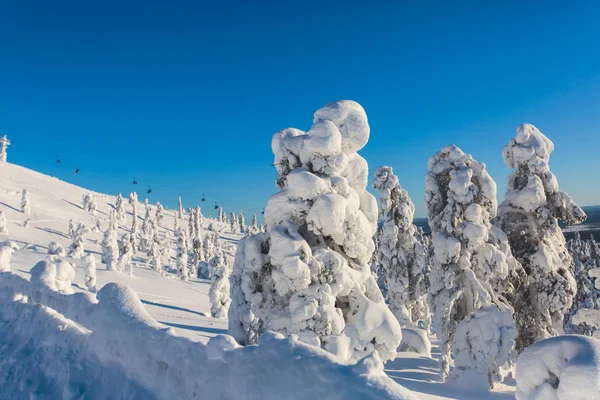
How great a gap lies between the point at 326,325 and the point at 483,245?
919 cm

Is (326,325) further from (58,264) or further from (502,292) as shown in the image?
(502,292)

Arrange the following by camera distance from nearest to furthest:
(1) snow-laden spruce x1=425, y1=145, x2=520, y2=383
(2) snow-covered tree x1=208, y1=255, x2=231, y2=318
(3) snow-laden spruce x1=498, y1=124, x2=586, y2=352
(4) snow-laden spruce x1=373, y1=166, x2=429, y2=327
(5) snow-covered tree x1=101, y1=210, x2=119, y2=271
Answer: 1. (1) snow-laden spruce x1=425, y1=145, x2=520, y2=383
2. (3) snow-laden spruce x1=498, y1=124, x2=586, y2=352
3. (4) snow-laden spruce x1=373, y1=166, x2=429, y2=327
4. (2) snow-covered tree x1=208, y1=255, x2=231, y2=318
5. (5) snow-covered tree x1=101, y1=210, x2=119, y2=271

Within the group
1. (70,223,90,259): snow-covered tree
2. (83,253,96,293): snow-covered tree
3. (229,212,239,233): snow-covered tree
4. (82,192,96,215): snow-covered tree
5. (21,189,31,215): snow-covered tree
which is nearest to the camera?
(83,253,96,293): snow-covered tree

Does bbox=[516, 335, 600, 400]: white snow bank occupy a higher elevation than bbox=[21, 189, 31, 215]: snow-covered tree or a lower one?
lower

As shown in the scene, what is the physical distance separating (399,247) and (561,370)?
23970 millimetres

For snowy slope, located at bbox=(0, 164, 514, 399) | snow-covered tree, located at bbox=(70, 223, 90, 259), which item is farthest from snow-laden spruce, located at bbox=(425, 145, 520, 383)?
snow-covered tree, located at bbox=(70, 223, 90, 259)

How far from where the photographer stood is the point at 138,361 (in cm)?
518

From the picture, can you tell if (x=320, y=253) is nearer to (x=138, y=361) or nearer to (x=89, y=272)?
(x=138, y=361)

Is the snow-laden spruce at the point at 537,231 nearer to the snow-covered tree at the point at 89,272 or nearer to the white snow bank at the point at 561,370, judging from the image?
the white snow bank at the point at 561,370

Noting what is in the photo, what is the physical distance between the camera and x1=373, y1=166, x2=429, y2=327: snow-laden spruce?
26344 mm

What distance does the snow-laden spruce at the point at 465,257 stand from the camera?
15.9 m

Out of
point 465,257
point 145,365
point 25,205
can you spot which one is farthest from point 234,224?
point 145,365

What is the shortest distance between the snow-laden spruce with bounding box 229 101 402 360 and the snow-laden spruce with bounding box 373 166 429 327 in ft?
48.6

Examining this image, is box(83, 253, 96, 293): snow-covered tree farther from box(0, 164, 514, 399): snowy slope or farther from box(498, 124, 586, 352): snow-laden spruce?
box(498, 124, 586, 352): snow-laden spruce
